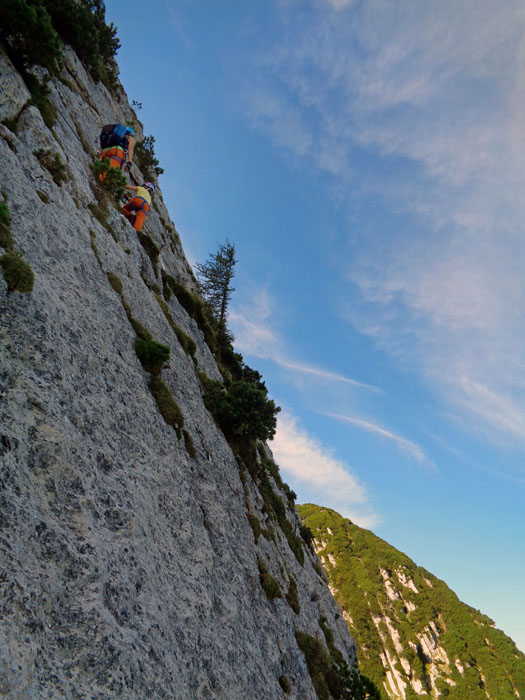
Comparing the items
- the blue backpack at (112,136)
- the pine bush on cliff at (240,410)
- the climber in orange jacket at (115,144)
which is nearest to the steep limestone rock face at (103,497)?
the pine bush on cliff at (240,410)

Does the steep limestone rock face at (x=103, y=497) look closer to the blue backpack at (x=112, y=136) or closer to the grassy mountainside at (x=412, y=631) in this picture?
the blue backpack at (x=112, y=136)

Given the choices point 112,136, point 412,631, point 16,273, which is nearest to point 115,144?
point 112,136

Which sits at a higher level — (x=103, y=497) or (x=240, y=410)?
(x=240, y=410)

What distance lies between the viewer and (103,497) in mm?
9664

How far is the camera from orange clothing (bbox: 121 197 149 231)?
86.1 feet

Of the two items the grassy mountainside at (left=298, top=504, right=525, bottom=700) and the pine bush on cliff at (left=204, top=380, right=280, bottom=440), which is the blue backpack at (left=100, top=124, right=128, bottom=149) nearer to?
the pine bush on cliff at (left=204, top=380, right=280, bottom=440)

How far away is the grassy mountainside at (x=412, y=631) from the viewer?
61375 mm

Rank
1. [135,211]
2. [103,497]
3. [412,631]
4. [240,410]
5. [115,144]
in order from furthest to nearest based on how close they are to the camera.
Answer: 1. [412,631]
2. [115,144]
3. [135,211]
4. [240,410]
5. [103,497]

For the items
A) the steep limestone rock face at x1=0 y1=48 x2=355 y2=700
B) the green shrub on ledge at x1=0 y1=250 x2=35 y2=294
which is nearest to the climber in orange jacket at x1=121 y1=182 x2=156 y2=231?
the steep limestone rock face at x1=0 y1=48 x2=355 y2=700

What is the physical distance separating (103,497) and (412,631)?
84.4 m

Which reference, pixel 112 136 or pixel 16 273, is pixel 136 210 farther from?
pixel 16 273

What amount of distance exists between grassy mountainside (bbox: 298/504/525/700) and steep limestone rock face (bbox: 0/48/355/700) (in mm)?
62527

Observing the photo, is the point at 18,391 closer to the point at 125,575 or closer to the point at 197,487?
the point at 125,575

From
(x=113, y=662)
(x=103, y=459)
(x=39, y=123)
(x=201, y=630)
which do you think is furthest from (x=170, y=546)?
(x=39, y=123)
